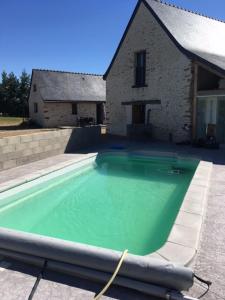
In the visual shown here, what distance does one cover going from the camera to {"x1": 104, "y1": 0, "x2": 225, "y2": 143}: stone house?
46.9 feet

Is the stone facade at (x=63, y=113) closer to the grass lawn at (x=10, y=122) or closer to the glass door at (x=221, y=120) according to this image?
the grass lawn at (x=10, y=122)

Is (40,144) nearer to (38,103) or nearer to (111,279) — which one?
(111,279)

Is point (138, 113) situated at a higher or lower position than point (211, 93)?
lower

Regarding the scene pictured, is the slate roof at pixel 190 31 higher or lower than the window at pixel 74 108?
higher

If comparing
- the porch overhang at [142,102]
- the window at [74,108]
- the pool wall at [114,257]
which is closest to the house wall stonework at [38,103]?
the window at [74,108]

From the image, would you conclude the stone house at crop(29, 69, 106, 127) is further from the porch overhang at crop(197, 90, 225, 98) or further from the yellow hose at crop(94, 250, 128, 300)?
the yellow hose at crop(94, 250, 128, 300)

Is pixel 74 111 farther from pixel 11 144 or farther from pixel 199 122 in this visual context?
pixel 11 144

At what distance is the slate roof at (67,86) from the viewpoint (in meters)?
28.1

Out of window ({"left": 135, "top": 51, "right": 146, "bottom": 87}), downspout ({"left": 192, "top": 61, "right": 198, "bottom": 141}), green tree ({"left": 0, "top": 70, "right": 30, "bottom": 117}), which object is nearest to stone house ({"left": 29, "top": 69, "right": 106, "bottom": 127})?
window ({"left": 135, "top": 51, "right": 146, "bottom": 87})

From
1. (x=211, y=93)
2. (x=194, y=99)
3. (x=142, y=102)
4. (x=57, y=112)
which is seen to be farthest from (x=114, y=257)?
(x=57, y=112)

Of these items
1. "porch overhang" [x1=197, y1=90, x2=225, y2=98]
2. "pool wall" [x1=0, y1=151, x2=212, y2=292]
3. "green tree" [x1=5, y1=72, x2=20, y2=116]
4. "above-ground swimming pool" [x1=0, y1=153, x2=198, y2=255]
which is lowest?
"above-ground swimming pool" [x1=0, y1=153, x2=198, y2=255]

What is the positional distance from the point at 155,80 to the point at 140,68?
5.07ft

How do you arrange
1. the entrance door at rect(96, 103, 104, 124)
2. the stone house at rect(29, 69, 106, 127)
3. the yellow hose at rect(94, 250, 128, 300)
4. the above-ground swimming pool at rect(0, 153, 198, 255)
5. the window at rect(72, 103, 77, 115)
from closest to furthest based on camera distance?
the yellow hose at rect(94, 250, 128, 300) → the above-ground swimming pool at rect(0, 153, 198, 255) → the stone house at rect(29, 69, 106, 127) → the window at rect(72, 103, 77, 115) → the entrance door at rect(96, 103, 104, 124)

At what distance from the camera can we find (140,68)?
57.0 ft
